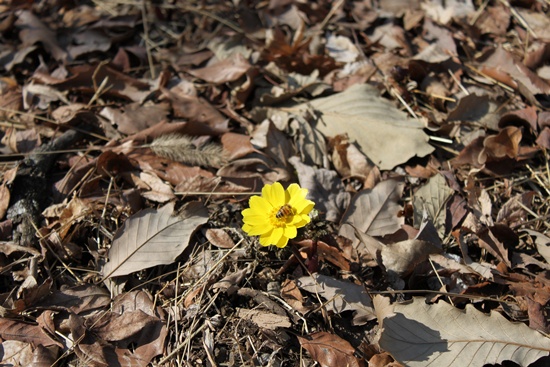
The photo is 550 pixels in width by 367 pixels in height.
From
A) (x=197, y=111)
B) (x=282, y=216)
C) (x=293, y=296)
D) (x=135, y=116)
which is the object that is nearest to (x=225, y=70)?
(x=197, y=111)

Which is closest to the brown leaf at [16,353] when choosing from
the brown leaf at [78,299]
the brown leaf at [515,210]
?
the brown leaf at [78,299]

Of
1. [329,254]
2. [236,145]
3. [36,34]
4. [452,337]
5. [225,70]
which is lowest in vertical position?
[452,337]

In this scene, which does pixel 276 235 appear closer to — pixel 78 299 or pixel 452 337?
pixel 452 337

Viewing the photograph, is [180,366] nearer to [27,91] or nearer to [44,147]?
[44,147]

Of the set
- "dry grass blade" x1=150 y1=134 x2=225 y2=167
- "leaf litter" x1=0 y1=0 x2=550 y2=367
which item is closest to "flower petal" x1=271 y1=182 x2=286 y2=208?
"leaf litter" x1=0 y1=0 x2=550 y2=367

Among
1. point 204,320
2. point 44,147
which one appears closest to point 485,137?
point 204,320

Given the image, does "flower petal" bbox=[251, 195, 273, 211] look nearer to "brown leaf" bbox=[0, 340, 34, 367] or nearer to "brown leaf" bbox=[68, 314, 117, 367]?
"brown leaf" bbox=[68, 314, 117, 367]
